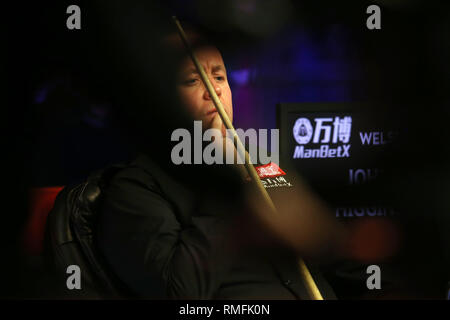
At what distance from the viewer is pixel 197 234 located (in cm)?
164

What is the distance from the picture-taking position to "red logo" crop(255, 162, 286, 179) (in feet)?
6.08

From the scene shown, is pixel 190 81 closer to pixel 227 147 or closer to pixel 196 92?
pixel 196 92

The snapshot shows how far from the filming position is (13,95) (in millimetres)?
1830

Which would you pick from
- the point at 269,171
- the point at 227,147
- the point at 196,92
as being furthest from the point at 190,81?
the point at 269,171

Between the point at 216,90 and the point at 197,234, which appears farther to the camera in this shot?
the point at 216,90

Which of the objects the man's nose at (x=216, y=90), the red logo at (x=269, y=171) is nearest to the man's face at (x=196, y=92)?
the man's nose at (x=216, y=90)

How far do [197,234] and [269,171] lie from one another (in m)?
0.43

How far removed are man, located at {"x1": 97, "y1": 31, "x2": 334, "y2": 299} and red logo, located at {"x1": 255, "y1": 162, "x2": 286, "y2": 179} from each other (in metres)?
0.07

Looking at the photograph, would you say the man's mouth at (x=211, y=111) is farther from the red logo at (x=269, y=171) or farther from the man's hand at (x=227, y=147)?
the red logo at (x=269, y=171)

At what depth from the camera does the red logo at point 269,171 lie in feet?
6.08

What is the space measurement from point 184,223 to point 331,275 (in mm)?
647
